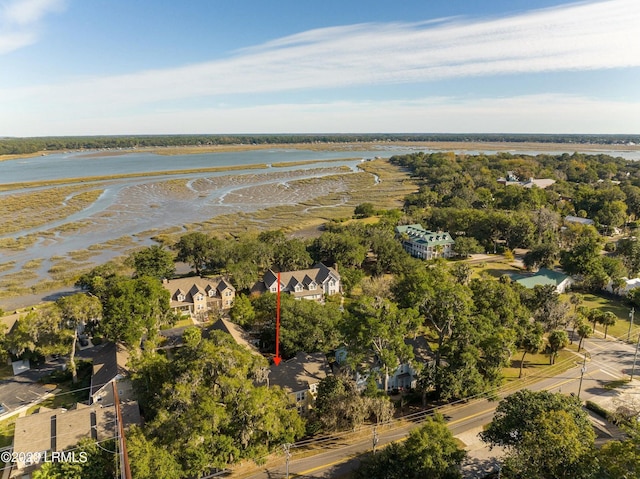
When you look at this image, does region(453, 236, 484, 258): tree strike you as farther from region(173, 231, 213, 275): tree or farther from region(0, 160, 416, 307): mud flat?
region(173, 231, 213, 275): tree

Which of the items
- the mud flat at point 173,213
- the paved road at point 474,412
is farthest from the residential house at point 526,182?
the paved road at point 474,412

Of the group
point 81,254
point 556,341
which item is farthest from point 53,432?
point 81,254

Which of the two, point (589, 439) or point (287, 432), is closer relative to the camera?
point (589, 439)

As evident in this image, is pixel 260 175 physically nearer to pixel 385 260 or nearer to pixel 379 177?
pixel 379 177

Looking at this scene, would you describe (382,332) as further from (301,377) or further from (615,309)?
(615,309)

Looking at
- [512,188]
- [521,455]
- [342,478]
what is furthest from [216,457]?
[512,188]
